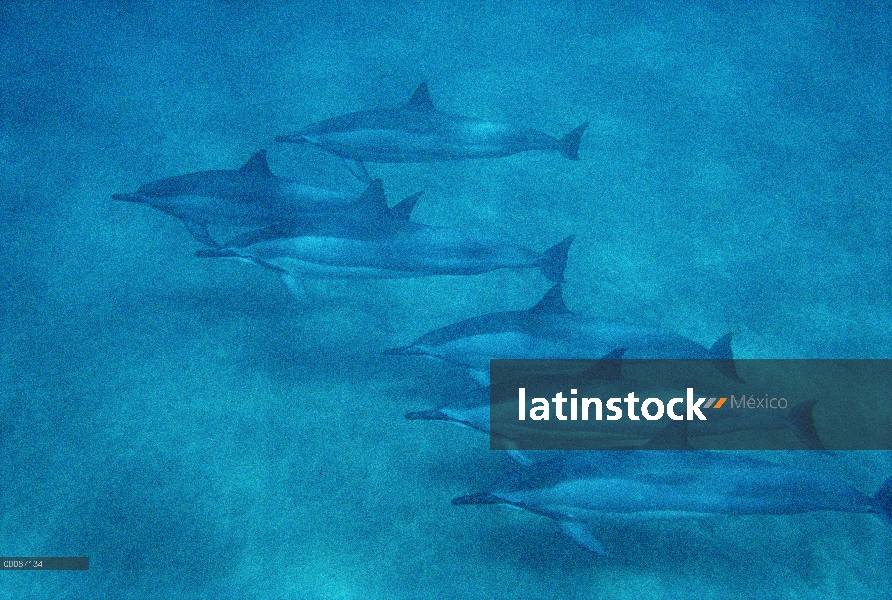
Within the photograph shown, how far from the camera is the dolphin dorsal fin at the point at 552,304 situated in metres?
4.93

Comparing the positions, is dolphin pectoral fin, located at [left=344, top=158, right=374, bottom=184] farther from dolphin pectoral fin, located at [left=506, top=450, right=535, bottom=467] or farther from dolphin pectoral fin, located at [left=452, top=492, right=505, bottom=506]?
dolphin pectoral fin, located at [left=452, top=492, right=505, bottom=506]

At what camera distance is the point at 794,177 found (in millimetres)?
8977

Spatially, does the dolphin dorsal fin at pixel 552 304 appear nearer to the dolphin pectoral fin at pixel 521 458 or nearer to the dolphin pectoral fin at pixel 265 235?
the dolphin pectoral fin at pixel 521 458

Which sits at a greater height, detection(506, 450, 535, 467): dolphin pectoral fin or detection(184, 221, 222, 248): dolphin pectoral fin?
detection(184, 221, 222, 248): dolphin pectoral fin

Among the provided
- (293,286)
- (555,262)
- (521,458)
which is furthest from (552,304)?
(293,286)

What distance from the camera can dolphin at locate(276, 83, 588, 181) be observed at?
22.5ft

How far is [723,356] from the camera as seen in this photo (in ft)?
16.1

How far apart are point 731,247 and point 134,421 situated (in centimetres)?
679

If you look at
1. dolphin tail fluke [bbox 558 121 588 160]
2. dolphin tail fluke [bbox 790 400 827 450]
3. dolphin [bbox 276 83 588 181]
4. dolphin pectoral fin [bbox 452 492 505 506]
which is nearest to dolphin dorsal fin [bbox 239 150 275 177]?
dolphin [bbox 276 83 588 181]

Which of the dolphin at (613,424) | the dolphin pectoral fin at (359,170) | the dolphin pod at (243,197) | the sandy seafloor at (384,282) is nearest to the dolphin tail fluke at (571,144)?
the sandy seafloor at (384,282)

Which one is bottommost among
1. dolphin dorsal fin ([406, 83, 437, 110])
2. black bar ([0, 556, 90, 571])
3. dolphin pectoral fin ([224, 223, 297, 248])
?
black bar ([0, 556, 90, 571])

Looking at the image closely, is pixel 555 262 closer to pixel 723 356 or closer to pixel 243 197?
pixel 723 356

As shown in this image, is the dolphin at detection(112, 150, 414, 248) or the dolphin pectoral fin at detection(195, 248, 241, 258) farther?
the dolphin at detection(112, 150, 414, 248)

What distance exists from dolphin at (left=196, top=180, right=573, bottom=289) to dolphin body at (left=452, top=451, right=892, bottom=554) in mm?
2126
